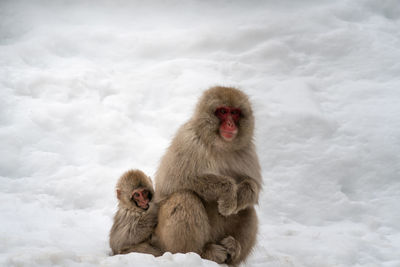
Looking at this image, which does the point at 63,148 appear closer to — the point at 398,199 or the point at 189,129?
the point at 189,129

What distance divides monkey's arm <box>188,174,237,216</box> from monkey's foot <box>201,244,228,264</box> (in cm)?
29

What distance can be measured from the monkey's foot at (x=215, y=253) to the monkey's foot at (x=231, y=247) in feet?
0.15

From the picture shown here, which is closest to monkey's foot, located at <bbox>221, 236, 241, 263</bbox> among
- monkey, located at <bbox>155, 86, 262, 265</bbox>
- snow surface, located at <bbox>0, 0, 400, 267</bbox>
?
monkey, located at <bbox>155, 86, 262, 265</bbox>

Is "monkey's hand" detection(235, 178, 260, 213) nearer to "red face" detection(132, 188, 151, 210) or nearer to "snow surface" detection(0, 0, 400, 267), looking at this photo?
"snow surface" detection(0, 0, 400, 267)

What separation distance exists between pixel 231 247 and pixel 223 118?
106 cm

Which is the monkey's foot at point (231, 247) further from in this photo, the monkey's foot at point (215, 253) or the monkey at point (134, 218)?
the monkey at point (134, 218)

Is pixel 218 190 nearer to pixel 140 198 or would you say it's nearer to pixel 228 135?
pixel 228 135

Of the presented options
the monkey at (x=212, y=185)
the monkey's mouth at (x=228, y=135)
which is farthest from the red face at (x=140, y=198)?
the monkey's mouth at (x=228, y=135)

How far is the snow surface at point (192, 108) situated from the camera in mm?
4812

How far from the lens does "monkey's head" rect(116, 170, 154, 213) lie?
416 centimetres

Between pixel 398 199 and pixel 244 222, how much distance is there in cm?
246

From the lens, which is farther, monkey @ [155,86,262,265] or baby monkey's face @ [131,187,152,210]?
baby monkey's face @ [131,187,152,210]

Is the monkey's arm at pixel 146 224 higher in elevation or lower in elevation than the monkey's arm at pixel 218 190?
lower

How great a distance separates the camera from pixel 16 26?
8.20 metres
